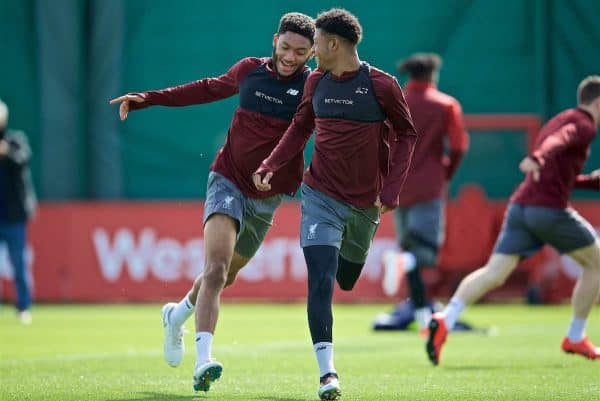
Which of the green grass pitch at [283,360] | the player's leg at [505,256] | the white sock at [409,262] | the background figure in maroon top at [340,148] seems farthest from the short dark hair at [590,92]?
the white sock at [409,262]

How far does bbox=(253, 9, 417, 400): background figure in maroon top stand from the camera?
337 inches

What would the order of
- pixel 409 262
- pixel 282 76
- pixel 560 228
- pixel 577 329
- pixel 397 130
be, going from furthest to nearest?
pixel 409 262, pixel 577 329, pixel 560 228, pixel 282 76, pixel 397 130

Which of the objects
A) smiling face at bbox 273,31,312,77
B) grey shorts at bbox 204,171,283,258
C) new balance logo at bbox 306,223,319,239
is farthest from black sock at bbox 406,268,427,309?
new balance logo at bbox 306,223,319,239

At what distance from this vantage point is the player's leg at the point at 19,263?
16.5 m

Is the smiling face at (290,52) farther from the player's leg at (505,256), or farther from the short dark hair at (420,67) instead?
the short dark hair at (420,67)

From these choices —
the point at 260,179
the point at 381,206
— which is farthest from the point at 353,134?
the point at 260,179

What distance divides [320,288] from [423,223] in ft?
20.0

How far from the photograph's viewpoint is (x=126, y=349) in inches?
502

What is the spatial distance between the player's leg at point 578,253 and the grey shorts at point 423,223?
122 inches

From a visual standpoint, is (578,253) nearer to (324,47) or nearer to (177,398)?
(324,47)

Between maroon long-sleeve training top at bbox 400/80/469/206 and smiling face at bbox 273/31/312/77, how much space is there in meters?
5.20

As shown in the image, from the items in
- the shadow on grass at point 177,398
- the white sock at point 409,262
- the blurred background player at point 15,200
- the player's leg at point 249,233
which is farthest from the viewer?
the blurred background player at point 15,200

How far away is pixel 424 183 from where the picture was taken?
14336mm

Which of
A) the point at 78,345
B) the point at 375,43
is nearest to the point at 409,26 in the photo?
the point at 375,43
